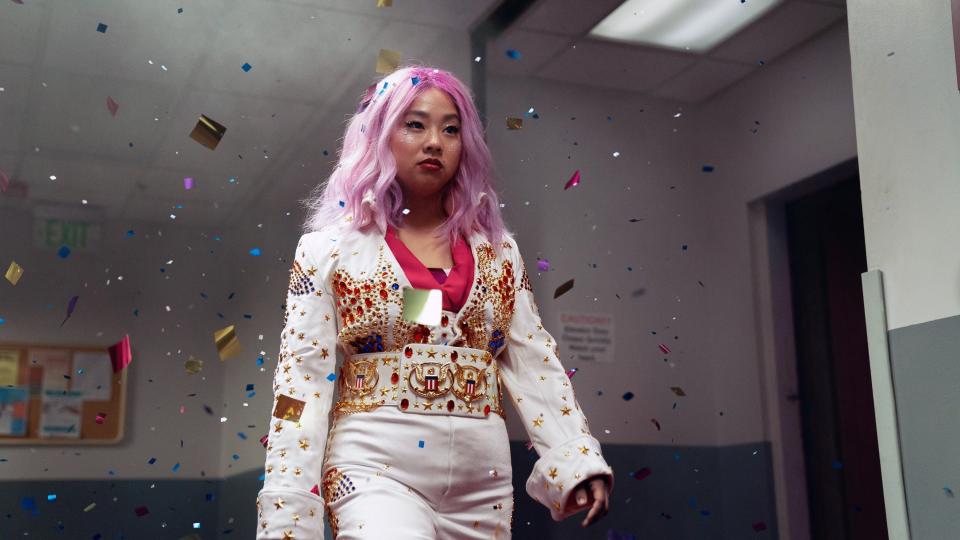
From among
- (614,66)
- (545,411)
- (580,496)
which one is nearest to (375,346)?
(545,411)

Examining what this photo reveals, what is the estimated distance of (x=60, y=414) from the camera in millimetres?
3266

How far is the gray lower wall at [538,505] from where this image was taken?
10.6 ft

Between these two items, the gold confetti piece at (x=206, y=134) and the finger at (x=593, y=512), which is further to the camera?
the gold confetti piece at (x=206, y=134)

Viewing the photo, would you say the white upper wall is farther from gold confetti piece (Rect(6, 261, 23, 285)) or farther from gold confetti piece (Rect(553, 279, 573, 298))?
gold confetti piece (Rect(6, 261, 23, 285))

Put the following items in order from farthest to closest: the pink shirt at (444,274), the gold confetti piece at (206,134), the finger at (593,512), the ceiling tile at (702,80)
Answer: the ceiling tile at (702,80) < the gold confetti piece at (206,134) < the pink shirt at (444,274) < the finger at (593,512)

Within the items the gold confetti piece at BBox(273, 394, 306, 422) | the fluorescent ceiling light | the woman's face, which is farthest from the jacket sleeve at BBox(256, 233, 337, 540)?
the fluorescent ceiling light

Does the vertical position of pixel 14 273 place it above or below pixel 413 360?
above

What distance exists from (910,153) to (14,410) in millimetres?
2492

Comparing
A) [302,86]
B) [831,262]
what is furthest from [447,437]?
[831,262]

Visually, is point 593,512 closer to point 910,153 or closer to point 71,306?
point 910,153

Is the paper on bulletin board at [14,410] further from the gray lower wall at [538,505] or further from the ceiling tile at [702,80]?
Result: the ceiling tile at [702,80]

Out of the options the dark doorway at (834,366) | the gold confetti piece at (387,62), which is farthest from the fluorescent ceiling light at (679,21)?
the gold confetti piece at (387,62)

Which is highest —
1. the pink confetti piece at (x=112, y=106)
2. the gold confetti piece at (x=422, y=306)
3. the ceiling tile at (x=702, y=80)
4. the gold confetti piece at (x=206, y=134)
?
the ceiling tile at (x=702, y=80)

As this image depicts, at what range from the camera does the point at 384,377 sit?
207cm
